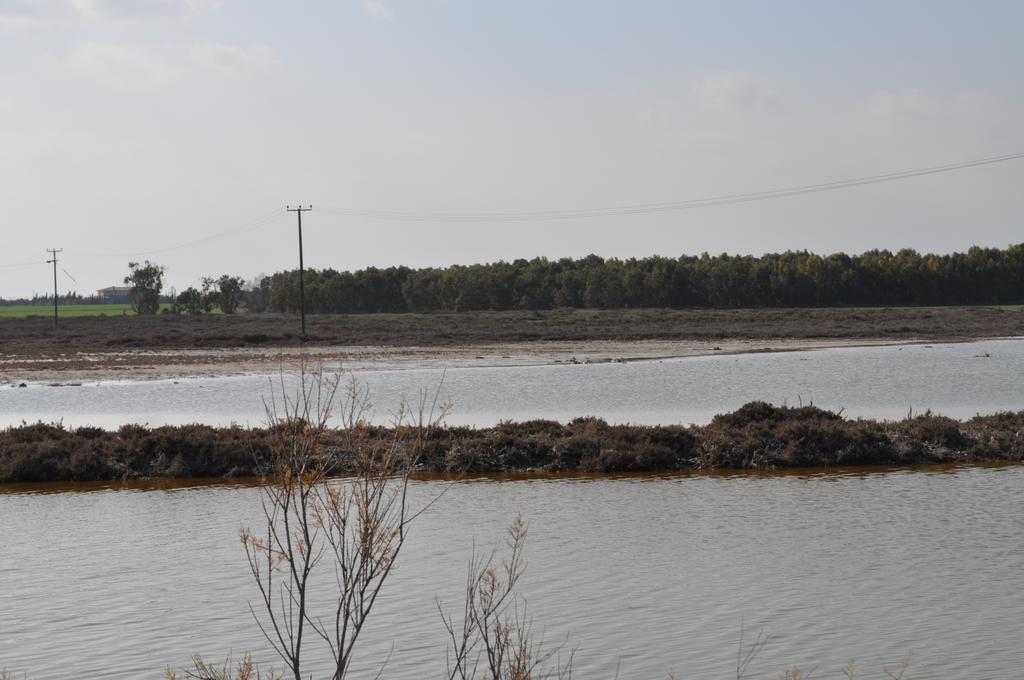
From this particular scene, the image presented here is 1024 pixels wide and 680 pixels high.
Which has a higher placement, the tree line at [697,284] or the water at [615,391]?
the tree line at [697,284]

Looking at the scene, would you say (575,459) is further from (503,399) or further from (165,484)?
(503,399)

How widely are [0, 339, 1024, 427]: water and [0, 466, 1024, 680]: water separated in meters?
7.36

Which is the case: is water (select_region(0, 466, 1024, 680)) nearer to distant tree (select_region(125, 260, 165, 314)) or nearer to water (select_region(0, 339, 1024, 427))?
water (select_region(0, 339, 1024, 427))

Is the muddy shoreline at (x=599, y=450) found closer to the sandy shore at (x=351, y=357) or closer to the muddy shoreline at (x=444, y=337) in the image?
the sandy shore at (x=351, y=357)

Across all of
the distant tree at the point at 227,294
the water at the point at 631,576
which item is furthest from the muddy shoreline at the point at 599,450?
the distant tree at the point at 227,294

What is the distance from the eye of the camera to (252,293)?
639ft

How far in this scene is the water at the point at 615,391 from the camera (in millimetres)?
30484

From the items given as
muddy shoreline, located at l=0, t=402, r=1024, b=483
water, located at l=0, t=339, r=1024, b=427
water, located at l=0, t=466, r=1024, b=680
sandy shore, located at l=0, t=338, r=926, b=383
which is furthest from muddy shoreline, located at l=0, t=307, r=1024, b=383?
water, located at l=0, t=466, r=1024, b=680

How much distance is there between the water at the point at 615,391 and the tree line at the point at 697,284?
69.5m

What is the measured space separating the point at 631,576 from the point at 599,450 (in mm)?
8431

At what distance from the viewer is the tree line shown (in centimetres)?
12050

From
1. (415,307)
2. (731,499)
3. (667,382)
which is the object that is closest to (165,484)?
(731,499)

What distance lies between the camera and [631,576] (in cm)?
1319

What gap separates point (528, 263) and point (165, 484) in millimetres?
125047
